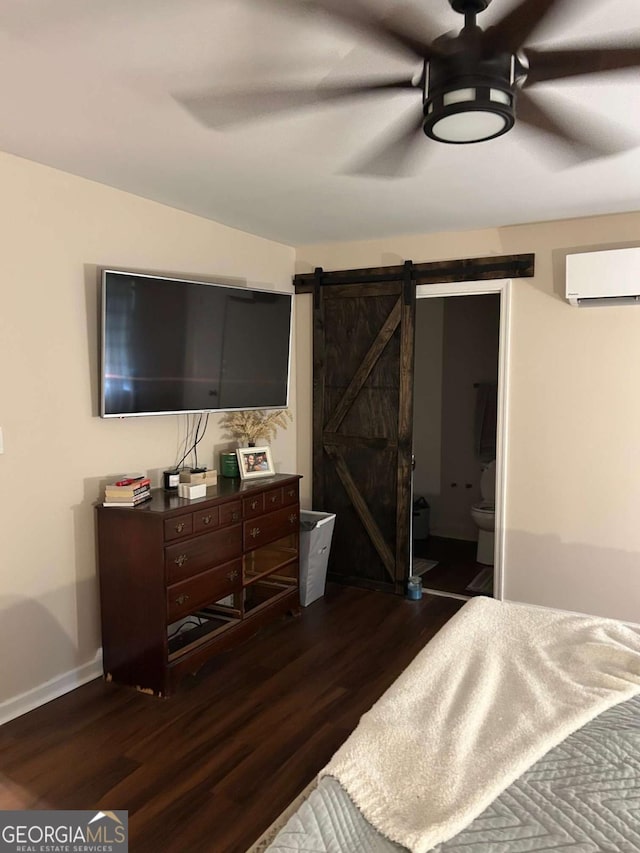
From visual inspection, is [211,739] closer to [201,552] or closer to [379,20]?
[201,552]

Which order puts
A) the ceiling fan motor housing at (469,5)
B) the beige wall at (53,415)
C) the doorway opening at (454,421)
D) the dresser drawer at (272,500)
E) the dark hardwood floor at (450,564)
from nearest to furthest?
the ceiling fan motor housing at (469,5) → the beige wall at (53,415) → the dresser drawer at (272,500) → the dark hardwood floor at (450,564) → the doorway opening at (454,421)

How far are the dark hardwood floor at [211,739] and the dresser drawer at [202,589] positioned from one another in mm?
389

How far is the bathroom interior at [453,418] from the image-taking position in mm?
5598

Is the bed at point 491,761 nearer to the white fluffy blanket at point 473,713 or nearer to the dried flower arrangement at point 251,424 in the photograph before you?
the white fluffy blanket at point 473,713

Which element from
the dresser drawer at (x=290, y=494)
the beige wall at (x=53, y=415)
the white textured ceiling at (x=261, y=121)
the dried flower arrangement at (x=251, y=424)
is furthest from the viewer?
the dried flower arrangement at (x=251, y=424)

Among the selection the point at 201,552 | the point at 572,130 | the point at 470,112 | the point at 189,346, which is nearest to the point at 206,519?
the point at 201,552

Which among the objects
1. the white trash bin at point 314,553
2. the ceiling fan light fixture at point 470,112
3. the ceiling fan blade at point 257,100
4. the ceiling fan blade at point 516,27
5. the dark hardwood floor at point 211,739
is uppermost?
the ceiling fan blade at point 257,100

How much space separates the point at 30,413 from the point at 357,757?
7.07 ft

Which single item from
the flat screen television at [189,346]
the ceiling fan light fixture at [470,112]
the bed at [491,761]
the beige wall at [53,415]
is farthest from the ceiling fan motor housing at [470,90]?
the beige wall at [53,415]

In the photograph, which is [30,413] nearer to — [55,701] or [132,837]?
[55,701]

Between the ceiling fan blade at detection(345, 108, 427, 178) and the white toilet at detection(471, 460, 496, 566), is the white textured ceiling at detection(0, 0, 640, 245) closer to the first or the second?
the ceiling fan blade at detection(345, 108, 427, 178)

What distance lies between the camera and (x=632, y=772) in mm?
1435

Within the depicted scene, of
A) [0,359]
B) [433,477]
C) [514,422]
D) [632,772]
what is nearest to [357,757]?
[632,772]

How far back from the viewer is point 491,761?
4.86ft
